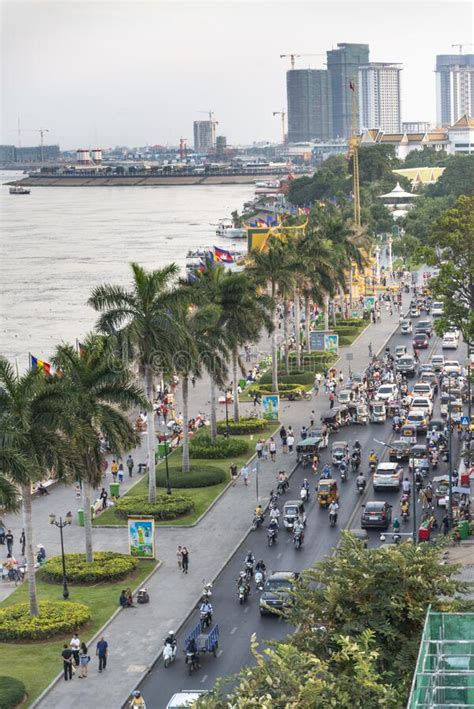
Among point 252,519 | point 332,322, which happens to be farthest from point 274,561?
point 332,322

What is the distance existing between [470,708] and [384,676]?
25.9 feet

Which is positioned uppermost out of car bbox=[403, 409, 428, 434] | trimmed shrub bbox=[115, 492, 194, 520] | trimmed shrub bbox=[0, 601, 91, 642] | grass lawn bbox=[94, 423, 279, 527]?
car bbox=[403, 409, 428, 434]

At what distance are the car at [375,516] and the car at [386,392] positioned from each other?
80.9 feet

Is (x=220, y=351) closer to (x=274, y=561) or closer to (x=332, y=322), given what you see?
(x=274, y=561)

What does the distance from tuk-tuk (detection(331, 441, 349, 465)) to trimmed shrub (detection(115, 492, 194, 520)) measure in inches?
391

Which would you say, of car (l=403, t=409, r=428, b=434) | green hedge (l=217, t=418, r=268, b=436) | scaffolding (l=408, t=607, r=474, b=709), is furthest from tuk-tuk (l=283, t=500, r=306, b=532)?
scaffolding (l=408, t=607, r=474, b=709)

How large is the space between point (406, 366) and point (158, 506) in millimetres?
36363

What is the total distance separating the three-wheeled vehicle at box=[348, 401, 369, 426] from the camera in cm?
8031

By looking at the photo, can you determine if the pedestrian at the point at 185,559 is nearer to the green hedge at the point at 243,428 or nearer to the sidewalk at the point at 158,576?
the sidewalk at the point at 158,576

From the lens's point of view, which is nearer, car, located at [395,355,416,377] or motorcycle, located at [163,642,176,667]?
motorcycle, located at [163,642,176,667]

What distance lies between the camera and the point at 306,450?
238ft

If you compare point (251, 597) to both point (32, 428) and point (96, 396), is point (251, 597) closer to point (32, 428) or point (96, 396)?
point (96, 396)

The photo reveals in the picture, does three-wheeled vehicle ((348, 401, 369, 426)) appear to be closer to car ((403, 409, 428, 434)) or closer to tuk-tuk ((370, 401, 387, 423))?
tuk-tuk ((370, 401, 387, 423))

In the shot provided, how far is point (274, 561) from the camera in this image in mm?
54875
